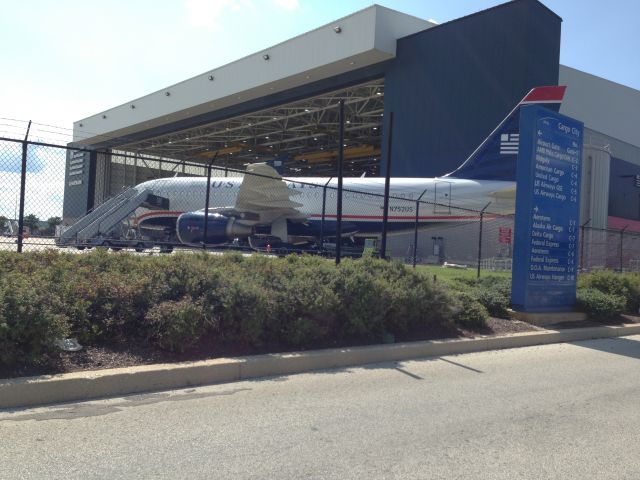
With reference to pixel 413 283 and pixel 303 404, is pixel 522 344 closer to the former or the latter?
pixel 413 283

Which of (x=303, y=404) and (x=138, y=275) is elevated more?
(x=138, y=275)

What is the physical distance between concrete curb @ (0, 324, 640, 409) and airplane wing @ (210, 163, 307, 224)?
1620 cm

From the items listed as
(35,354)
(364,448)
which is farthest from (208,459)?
(35,354)

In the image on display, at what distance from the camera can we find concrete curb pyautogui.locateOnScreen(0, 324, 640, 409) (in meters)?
5.20

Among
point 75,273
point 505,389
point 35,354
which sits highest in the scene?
point 75,273

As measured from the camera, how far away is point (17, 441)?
14.3ft

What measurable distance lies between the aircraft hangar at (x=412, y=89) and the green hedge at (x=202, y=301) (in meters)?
16.5

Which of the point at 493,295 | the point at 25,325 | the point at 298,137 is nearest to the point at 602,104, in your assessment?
the point at 298,137

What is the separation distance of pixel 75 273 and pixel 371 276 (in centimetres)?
445

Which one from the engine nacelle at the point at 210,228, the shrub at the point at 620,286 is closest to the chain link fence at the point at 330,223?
the engine nacelle at the point at 210,228

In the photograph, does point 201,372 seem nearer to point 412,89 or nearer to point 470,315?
point 470,315

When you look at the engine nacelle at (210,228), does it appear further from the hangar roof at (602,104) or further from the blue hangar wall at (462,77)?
the hangar roof at (602,104)

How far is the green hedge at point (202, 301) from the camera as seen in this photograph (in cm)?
586

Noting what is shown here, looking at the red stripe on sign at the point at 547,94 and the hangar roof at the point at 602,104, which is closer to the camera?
the red stripe on sign at the point at 547,94
